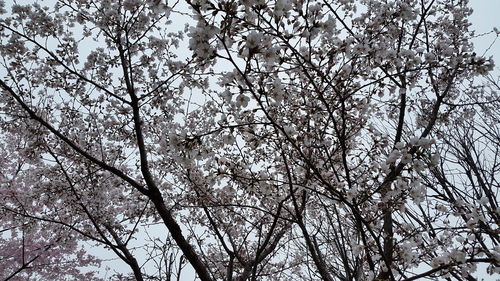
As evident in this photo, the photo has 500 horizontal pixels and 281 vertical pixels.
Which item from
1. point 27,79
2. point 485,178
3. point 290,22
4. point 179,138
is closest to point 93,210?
point 27,79

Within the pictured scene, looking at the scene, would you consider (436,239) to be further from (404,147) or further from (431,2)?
(431,2)

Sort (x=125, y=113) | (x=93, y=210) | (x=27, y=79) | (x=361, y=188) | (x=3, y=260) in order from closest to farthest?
(x=361, y=188) < (x=27, y=79) < (x=125, y=113) < (x=93, y=210) < (x=3, y=260)

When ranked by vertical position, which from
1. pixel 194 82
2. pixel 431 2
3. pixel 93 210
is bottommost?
pixel 93 210

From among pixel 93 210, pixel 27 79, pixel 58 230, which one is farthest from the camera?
pixel 58 230

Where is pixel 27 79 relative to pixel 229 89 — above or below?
above

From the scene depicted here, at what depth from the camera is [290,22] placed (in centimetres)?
254

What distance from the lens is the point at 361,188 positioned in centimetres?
353

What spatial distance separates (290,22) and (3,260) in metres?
10.5

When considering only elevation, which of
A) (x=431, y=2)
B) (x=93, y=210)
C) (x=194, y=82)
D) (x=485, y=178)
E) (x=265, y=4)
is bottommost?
(x=265, y=4)

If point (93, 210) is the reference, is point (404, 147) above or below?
below

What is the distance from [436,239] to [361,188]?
4.57 ft

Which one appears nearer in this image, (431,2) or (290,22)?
(290,22)

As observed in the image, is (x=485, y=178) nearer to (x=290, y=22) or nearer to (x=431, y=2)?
(x=431, y=2)

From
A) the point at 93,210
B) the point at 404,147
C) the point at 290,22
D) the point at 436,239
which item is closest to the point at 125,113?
the point at 93,210
